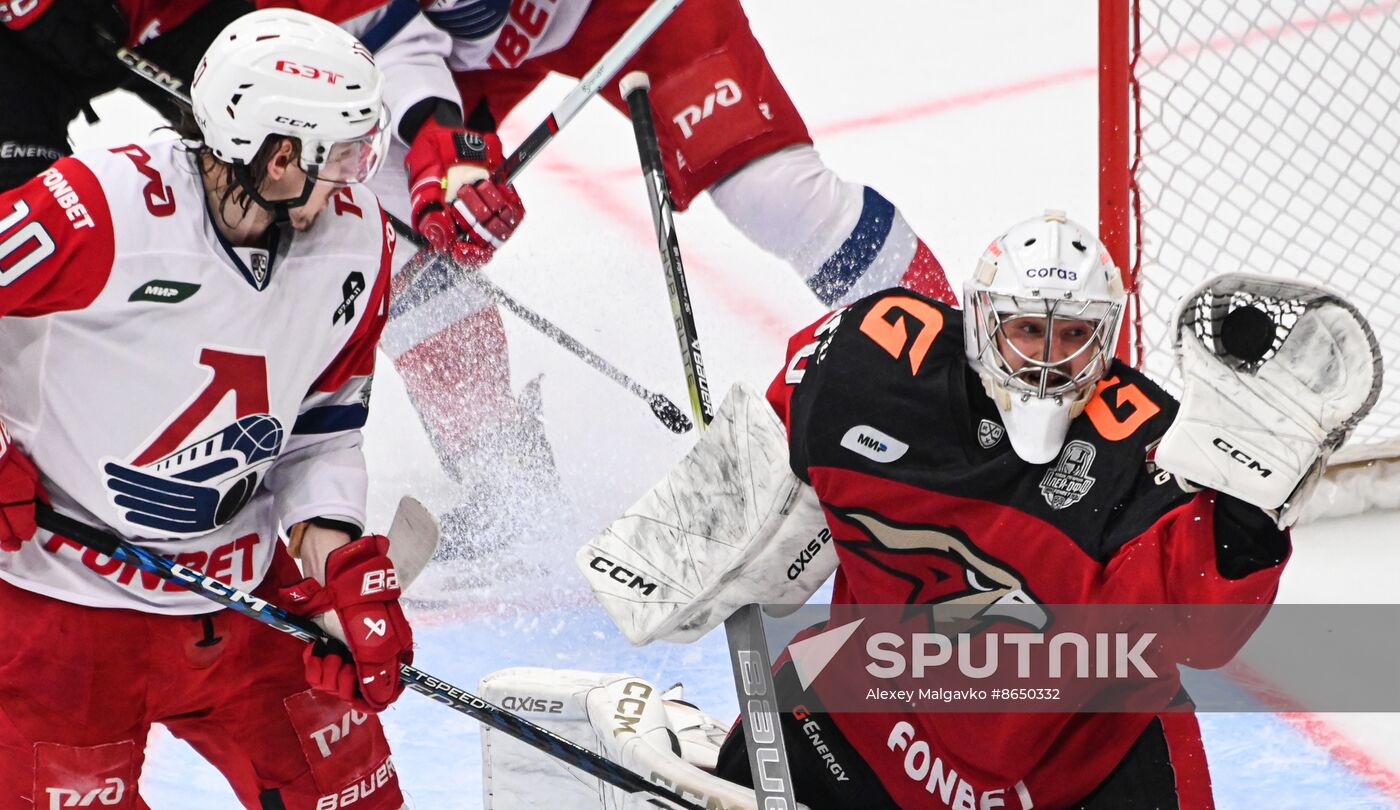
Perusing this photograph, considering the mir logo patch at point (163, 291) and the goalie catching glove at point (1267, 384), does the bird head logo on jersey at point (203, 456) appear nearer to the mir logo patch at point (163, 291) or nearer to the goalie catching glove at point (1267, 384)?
the mir logo patch at point (163, 291)

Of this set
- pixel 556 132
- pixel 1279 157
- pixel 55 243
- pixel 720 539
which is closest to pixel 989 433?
pixel 720 539

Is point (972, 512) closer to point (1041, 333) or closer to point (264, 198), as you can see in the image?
point (1041, 333)

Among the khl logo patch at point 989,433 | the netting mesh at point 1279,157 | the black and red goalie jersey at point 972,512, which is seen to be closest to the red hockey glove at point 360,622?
the black and red goalie jersey at point 972,512

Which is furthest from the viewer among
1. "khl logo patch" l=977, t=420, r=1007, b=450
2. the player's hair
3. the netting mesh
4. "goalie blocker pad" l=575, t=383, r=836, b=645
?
the netting mesh

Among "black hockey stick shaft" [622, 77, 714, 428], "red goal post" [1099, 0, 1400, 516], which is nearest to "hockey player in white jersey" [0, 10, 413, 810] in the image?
"black hockey stick shaft" [622, 77, 714, 428]

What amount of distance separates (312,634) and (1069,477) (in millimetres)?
916

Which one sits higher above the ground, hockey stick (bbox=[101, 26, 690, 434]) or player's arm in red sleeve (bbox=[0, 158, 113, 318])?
player's arm in red sleeve (bbox=[0, 158, 113, 318])

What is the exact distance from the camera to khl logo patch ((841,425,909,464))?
1930mm

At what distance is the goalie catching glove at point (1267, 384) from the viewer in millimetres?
1444

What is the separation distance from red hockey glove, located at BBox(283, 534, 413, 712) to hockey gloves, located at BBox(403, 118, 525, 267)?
0.94 metres

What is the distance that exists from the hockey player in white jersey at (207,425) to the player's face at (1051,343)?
0.76 m

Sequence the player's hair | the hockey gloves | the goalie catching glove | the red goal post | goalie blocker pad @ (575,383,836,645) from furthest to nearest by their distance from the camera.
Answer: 1. the red goal post
2. the hockey gloves
3. goalie blocker pad @ (575,383,836,645)
4. the player's hair
5. the goalie catching glove

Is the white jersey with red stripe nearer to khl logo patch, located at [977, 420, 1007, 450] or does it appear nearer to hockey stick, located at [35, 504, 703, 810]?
hockey stick, located at [35, 504, 703, 810]

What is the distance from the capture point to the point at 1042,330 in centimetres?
190
